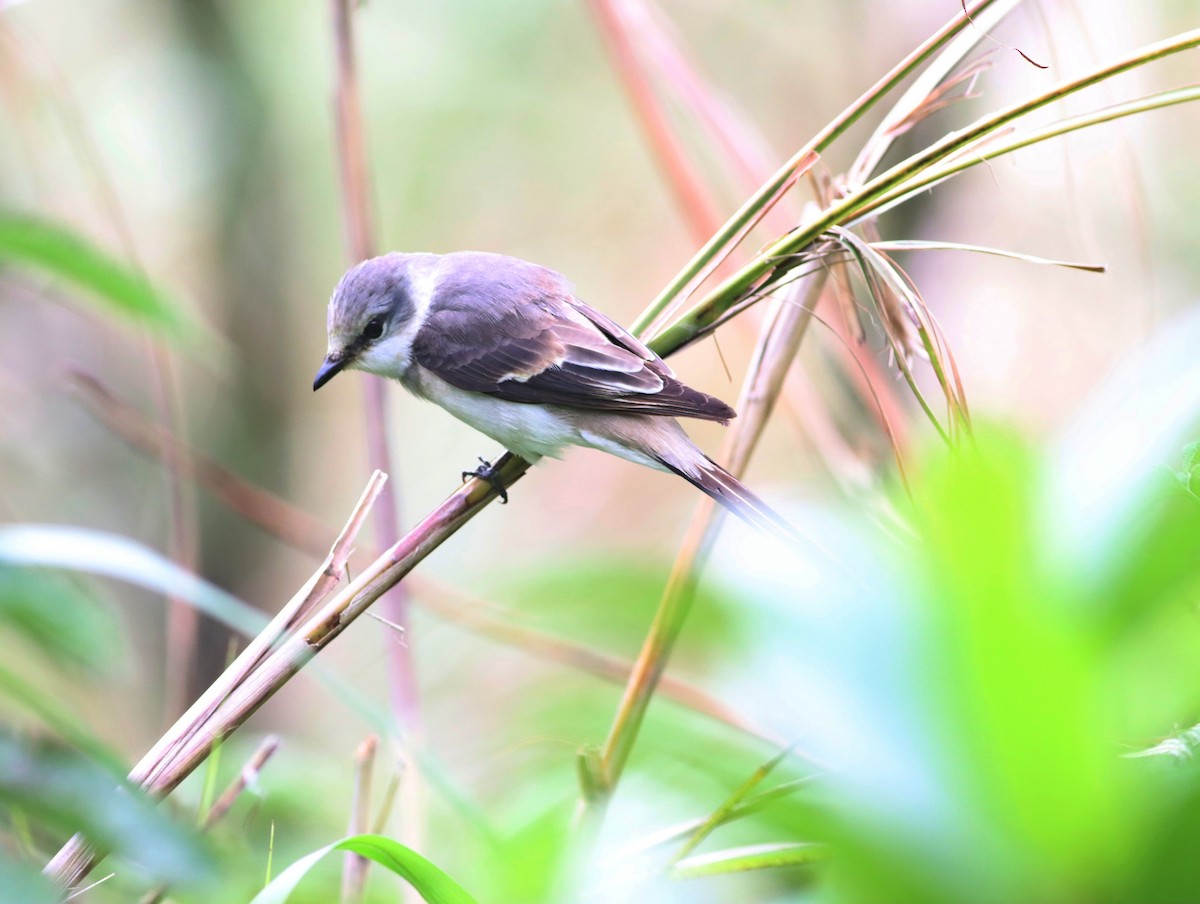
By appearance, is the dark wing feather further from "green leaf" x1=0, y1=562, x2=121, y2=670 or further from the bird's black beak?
"green leaf" x1=0, y1=562, x2=121, y2=670

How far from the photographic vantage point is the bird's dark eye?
276cm

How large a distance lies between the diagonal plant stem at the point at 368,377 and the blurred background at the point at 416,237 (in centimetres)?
15

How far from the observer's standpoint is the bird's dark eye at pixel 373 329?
2760mm

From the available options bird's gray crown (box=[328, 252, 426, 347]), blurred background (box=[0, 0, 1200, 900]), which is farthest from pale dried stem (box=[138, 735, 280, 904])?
bird's gray crown (box=[328, 252, 426, 347])

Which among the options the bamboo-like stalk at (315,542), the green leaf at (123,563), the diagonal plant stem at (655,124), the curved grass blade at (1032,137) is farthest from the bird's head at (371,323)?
the curved grass blade at (1032,137)

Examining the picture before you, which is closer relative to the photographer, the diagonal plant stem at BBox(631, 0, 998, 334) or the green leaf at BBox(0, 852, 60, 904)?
the green leaf at BBox(0, 852, 60, 904)

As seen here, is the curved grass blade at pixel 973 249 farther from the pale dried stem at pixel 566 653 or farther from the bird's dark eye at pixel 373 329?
the bird's dark eye at pixel 373 329

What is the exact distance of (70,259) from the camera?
105cm

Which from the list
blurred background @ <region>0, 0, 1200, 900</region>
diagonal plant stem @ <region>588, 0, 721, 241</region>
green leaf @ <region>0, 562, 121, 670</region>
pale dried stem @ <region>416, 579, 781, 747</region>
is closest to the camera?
green leaf @ <region>0, 562, 121, 670</region>

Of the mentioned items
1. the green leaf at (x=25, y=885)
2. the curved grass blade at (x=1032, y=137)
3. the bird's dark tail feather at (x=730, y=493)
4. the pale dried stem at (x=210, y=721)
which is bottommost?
the pale dried stem at (x=210, y=721)

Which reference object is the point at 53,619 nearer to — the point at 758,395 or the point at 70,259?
the point at 70,259

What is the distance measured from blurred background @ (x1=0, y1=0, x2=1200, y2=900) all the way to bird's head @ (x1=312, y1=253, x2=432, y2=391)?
0.52 meters

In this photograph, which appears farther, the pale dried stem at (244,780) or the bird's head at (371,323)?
the bird's head at (371,323)

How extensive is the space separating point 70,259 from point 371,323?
1.72 meters
